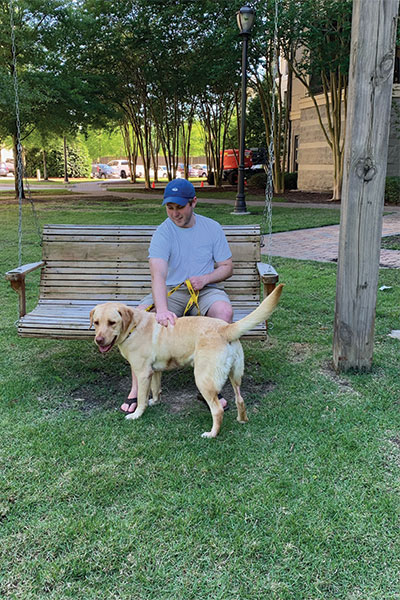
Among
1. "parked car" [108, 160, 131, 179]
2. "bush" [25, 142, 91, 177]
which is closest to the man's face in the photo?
"bush" [25, 142, 91, 177]

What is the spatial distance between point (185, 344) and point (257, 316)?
49 cm

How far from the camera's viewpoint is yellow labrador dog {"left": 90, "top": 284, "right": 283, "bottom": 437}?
9.55ft

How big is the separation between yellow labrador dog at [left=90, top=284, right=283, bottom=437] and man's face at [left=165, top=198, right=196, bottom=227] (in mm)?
740

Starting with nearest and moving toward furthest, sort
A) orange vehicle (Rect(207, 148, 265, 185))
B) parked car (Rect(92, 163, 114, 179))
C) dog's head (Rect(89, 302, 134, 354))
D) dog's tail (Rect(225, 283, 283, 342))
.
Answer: dog's tail (Rect(225, 283, 283, 342)), dog's head (Rect(89, 302, 134, 354)), orange vehicle (Rect(207, 148, 265, 185)), parked car (Rect(92, 163, 114, 179))

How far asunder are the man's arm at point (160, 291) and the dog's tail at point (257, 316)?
42 centimetres

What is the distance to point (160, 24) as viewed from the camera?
18.5 m

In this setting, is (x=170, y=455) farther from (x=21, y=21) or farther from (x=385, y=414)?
(x=21, y=21)

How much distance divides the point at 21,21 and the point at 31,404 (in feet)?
58.4

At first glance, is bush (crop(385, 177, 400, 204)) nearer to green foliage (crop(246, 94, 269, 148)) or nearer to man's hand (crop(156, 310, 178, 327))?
green foliage (crop(246, 94, 269, 148))

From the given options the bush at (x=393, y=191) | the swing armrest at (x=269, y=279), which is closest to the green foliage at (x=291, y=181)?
the bush at (x=393, y=191)

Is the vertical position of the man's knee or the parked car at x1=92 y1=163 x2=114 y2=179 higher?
the parked car at x1=92 y1=163 x2=114 y2=179

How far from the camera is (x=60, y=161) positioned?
4672 centimetres

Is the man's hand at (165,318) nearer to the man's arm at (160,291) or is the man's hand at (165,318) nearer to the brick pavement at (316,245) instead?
the man's arm at (160,291)

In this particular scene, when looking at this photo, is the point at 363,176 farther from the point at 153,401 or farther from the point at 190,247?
the point at 153,401
